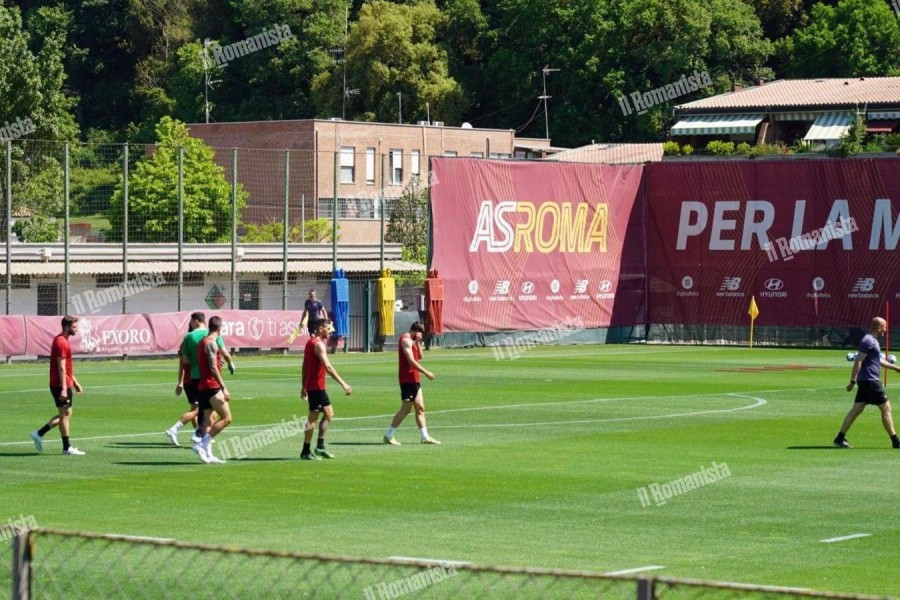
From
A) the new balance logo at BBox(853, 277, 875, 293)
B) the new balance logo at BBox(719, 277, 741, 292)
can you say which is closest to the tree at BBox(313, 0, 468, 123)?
the new balance logo at BBox(719, 277, 741, 292)

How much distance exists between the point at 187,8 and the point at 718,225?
79691 millimetres

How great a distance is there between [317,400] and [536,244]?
3519cm

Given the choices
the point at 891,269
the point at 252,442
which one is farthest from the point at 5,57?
the point at 252,442

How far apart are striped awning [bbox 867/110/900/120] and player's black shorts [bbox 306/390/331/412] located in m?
60.7

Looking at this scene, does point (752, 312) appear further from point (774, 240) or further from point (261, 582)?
point (261, 582)

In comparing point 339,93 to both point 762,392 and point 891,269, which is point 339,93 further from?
point 762,392

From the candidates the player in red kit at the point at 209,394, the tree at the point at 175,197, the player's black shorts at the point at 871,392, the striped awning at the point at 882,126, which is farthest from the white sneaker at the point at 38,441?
the striped awning at the point at 882,126

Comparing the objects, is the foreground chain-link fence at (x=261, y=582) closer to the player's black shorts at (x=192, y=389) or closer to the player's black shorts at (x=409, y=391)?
the player's black shorts at (x=192, y=389)

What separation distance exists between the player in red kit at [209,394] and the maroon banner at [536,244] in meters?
31.1

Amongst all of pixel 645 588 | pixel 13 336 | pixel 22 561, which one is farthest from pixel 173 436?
pixel 13 336

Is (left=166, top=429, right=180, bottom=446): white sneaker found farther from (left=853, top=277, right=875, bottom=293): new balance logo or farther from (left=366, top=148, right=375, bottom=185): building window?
(left=366, top=148, right=375, bottom=185): building window

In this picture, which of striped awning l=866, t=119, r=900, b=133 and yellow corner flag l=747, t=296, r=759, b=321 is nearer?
yellow corner flag l=747, t=296, r=759, b=321

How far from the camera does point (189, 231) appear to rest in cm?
7031

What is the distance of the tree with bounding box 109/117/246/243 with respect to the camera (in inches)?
2563
